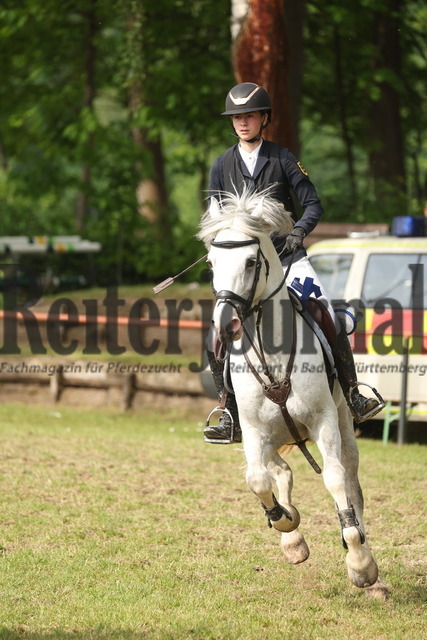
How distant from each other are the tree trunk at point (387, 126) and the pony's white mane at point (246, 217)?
51.9ft

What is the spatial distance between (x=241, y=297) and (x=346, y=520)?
1593 mm

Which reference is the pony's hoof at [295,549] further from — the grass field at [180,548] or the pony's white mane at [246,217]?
the pony's white mane at [246,217]

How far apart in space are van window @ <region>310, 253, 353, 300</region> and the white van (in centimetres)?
1

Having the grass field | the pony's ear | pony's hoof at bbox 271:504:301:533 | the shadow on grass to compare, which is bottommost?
the grass field

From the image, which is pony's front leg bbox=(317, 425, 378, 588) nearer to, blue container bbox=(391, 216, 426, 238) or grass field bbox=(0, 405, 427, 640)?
grass field bbox=(0, 405, 427, 640)

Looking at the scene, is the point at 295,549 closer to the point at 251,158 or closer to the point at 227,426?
the point at 227,426

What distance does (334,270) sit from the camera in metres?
12.8

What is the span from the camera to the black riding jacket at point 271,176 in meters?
6.67

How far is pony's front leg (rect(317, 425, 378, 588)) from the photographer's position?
605 centimetres

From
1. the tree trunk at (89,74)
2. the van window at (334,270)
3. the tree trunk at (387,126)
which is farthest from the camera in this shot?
the tree trunk at (89,74)

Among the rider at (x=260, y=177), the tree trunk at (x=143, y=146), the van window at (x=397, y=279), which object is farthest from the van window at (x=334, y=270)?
the tree trunk at (x=143, y=146)

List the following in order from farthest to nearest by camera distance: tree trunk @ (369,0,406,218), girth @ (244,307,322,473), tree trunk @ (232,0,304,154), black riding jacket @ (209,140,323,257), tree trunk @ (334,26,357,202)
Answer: tree trunk @ (334,26,357,202), tree trunk @ (369,0,406,218), tree trunk @ (232,0,304,154), black riding jacket @ (209,140,323,257), girth @ (244,307,322,473)

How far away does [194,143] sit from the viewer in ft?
86.1

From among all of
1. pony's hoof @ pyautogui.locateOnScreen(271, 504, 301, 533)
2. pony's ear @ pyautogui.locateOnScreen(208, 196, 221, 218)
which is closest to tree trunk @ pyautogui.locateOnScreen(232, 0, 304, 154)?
pony's ear @ pyautogui.locateOnScreen(208, 196, 221, 218)
